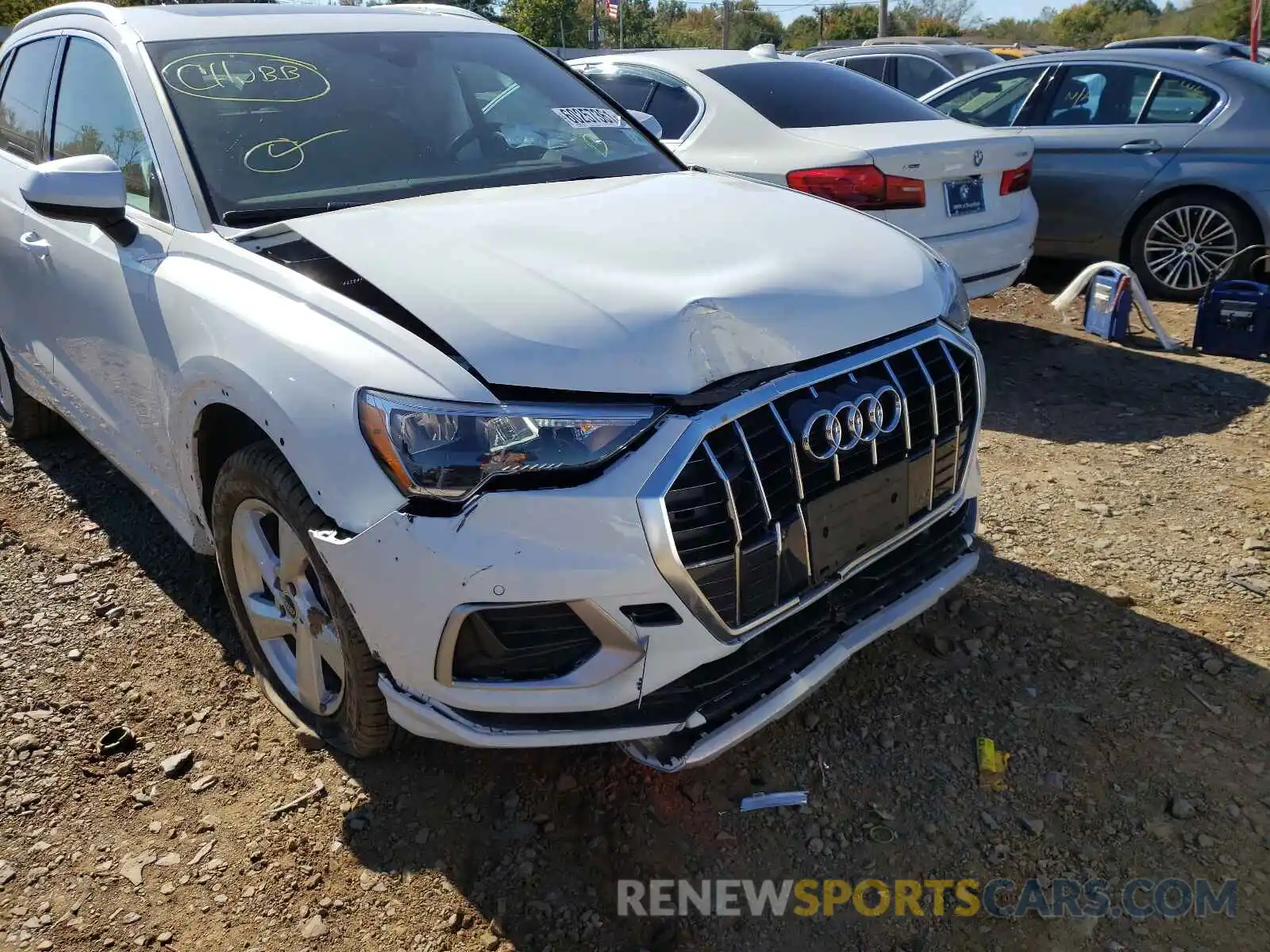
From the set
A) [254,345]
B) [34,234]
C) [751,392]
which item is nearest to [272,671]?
[254,345]

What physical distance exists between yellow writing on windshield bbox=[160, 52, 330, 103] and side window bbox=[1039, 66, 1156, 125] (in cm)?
569

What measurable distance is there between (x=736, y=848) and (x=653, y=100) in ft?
14.5

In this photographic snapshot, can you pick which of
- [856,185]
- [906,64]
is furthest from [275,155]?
[906,64]

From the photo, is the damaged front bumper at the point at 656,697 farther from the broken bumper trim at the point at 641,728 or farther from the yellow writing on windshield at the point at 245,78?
the yellow writing on windshield at the point at 245,78

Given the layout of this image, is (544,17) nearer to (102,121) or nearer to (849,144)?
(849,144)

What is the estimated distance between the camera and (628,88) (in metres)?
5.81

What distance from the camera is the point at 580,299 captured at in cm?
217

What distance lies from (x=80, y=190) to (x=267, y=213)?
48cm

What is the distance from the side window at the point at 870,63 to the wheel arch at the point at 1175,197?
598 cm

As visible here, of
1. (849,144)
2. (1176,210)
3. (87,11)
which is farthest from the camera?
(1176,210)

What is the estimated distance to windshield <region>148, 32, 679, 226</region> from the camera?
109 inches

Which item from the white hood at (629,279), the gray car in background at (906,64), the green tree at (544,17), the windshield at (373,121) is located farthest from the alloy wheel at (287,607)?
the green tree at (544,17)

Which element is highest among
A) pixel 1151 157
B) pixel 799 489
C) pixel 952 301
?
pixel 952 301

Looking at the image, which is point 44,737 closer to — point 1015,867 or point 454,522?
point 454,522
